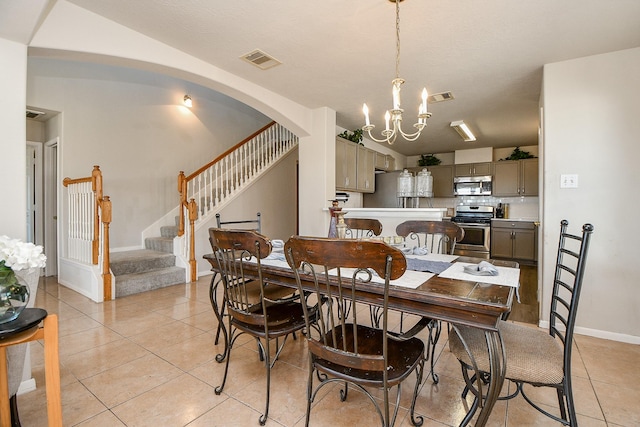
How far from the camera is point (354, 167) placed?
521 centimetres

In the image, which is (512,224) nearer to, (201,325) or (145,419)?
(201,325)

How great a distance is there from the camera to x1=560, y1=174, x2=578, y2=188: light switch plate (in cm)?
275

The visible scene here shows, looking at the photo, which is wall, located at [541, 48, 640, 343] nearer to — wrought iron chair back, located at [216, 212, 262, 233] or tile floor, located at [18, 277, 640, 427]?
tile floor, located at [18, 277, 640, 427]

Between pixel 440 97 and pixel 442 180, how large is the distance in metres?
3.55

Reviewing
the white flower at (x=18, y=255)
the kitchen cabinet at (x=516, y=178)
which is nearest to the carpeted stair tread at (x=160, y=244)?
the white flower at (x=18, y=255)

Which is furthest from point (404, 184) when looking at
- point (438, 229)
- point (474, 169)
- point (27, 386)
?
point (27, 386)

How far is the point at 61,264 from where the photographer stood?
416cm

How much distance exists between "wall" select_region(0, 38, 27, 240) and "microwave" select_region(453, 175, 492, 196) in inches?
271

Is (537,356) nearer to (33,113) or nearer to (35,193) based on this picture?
(33,113)

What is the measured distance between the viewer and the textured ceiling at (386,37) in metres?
2.14

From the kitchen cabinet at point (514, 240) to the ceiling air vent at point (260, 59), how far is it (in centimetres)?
528

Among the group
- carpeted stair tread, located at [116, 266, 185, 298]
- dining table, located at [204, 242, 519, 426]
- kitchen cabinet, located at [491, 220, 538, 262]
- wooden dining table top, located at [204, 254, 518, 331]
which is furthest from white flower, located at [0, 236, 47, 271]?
kitchen cabinet, located at [491, 220, 538, 262]

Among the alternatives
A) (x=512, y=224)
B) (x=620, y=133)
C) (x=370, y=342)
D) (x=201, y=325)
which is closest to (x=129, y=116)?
(x=201, y=325)

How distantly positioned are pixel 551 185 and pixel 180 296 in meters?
4.02
